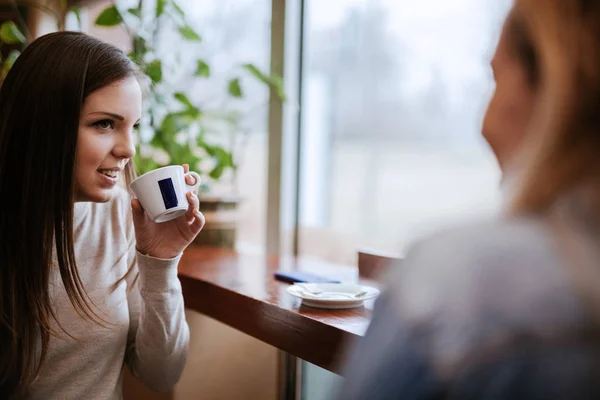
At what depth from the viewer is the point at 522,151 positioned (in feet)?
1.68

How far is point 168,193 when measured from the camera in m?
1.13

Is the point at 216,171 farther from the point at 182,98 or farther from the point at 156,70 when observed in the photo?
the point at 156,70

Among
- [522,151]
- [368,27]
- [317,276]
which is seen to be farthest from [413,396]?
[368,27]

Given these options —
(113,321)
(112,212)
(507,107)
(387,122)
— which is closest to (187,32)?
(387,122)

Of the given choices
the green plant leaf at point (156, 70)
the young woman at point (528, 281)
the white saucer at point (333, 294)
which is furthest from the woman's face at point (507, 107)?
the green plant leaf at point (156, 70)

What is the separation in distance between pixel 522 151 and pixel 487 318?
16cm

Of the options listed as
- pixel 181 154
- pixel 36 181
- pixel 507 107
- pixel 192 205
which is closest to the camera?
pixel 507 107

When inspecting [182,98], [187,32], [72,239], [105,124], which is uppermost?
[187,32]

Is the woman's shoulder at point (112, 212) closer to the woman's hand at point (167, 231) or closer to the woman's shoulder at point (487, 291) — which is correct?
the woman's hand at point (167, 231)

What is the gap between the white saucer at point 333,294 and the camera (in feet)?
3.80

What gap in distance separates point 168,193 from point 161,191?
1 centimetres

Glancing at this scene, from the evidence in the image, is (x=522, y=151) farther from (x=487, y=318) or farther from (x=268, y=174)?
(x=268, y=174)

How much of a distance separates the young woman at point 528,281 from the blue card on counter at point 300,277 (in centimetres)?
92

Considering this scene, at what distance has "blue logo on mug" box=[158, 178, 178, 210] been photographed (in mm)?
1123
